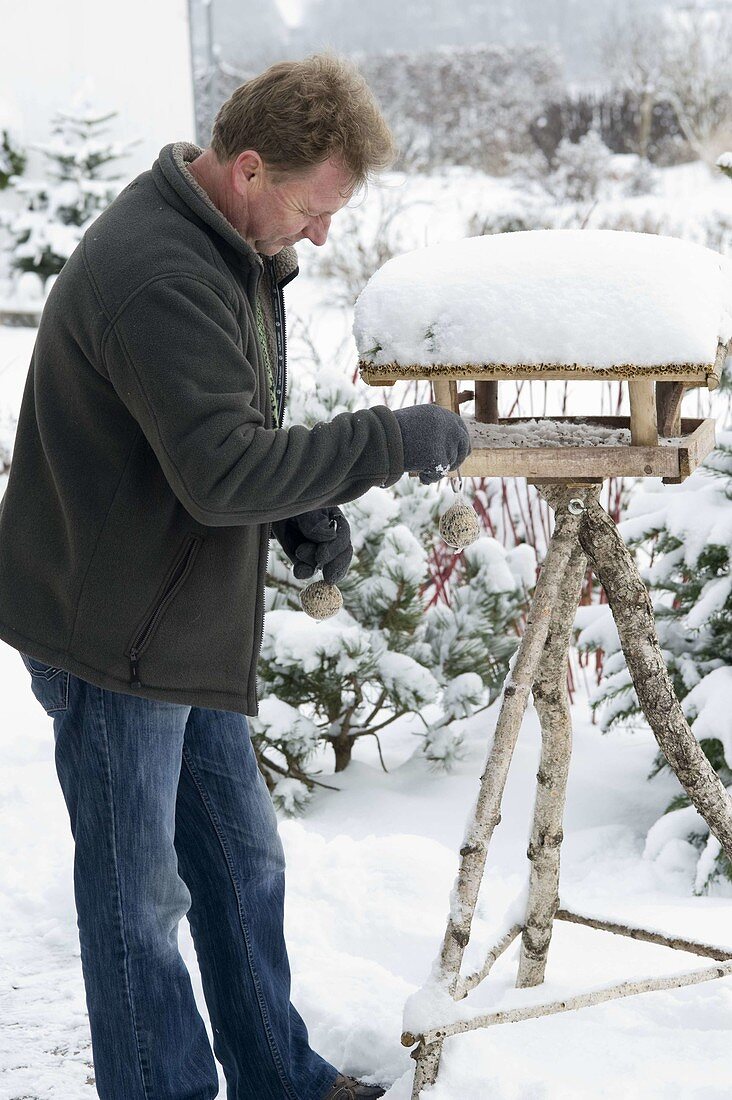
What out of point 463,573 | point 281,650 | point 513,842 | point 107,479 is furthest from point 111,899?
point 463,573

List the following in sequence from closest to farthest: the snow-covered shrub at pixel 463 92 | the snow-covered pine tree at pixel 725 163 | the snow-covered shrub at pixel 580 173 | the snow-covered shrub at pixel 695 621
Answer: the snow-covered pine tree at pixel 725 163 < the snow-covered shrub at pixel 695 621 < the snow-covered shrub at pixel 580 173 < the snow-covered shrub at pixel 463 92

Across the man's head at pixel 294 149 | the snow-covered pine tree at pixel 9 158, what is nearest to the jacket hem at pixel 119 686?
the man's head at pixel 294 149

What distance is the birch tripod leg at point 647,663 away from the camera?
6.23 ft

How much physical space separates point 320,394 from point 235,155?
1.96 meters

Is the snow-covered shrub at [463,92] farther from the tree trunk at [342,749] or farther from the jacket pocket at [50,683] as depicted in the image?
the jacket pocket at [50,683]

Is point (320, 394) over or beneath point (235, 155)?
beneath

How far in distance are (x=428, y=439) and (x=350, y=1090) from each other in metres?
1.19

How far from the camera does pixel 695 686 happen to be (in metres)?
3.04

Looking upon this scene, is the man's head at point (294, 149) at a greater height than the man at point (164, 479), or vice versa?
the man's head at point (294, 149)

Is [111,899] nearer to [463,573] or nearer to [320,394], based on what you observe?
[320,394]

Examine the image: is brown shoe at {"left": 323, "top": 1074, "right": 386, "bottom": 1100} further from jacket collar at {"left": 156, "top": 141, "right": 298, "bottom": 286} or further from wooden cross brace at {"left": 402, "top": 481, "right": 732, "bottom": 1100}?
jacket collar at {"left": 156, "top": 141, "right": 298, "bottom": 286}

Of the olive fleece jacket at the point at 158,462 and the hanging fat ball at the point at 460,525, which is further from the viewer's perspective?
the hanging fat ball at the point at 460,525

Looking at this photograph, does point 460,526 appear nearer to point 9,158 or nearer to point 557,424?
point 557,424

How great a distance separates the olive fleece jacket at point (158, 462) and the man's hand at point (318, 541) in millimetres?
244
